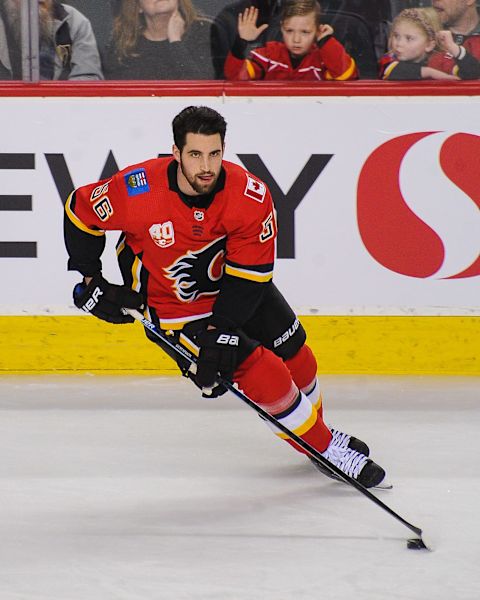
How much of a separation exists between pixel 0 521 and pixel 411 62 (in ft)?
7.32

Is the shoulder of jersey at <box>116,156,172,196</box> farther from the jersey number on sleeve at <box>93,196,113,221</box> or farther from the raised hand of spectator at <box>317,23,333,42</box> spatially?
the raised hand of spectator at <box>317,23,333,42</box>

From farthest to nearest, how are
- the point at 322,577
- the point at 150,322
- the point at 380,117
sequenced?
the point at 380,117, the point at 150,322, the point at 322,577

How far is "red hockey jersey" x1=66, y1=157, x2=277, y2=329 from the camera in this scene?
266 centimetres

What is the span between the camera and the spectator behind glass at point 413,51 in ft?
12.9

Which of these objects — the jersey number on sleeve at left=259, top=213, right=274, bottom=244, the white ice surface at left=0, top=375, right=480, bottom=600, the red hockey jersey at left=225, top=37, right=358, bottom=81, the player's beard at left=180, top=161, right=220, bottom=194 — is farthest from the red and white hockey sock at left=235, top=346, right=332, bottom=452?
the red hockey jersey at left=225, top=37, right=358, bottom=81

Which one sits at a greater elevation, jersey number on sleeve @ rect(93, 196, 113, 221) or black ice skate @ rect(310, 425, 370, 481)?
jersey number on sleeve @ rect(93, 196, 113, 221)

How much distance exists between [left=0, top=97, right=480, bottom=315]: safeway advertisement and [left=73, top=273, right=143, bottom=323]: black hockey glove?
3.85 ft

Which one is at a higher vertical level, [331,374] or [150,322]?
[150,322]

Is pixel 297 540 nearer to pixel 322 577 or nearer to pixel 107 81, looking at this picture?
pixel 322 577

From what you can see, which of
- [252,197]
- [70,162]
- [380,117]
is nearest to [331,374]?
[380,117]

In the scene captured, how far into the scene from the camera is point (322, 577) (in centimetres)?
228

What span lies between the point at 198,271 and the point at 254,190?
0.87 ft

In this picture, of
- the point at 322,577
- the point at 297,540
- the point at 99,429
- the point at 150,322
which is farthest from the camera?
the point at 99,429

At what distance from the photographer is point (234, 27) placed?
13.0 ft
